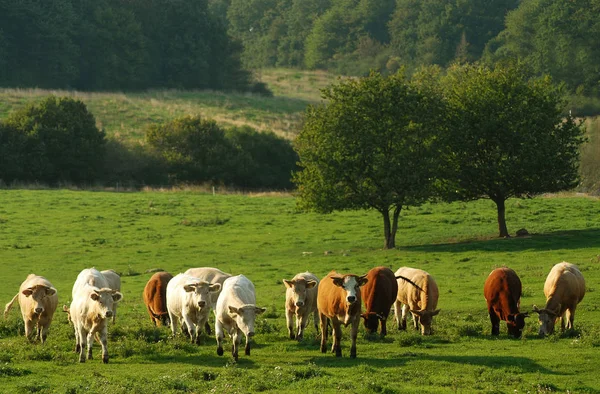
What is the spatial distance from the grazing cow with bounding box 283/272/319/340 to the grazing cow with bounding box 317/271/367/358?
751mm

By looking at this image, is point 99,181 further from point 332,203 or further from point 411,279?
point 411,279

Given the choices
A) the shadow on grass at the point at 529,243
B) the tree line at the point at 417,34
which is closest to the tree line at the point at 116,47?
the tree line at the point at 417,34

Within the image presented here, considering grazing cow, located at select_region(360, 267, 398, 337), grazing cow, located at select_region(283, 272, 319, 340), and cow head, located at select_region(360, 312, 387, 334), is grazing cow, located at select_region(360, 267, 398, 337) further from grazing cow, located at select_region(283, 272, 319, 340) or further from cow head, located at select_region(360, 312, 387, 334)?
grazing cow, located at select_region(283, 272, 319, 340)

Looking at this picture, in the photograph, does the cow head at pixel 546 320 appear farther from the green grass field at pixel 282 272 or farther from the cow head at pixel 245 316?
the cow head at pixel 245 316

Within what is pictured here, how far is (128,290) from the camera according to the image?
34.8 m

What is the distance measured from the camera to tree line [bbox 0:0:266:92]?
10756 centimetres

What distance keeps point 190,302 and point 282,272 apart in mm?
15711

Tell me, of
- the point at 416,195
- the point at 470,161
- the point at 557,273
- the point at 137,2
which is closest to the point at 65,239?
the point at 416,195

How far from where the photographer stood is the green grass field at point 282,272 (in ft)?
61.8

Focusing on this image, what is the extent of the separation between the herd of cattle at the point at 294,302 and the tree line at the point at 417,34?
3658 inches

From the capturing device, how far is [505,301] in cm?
2400

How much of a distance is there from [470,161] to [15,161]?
109 ft

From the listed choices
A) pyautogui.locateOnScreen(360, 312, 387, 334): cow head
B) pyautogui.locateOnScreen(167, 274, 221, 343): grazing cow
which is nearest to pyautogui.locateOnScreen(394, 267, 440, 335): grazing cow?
pyautogui.locateOnScreen(360, 312, 387, 334): cow head

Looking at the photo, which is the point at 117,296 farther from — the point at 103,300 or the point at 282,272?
the point at 282,272
